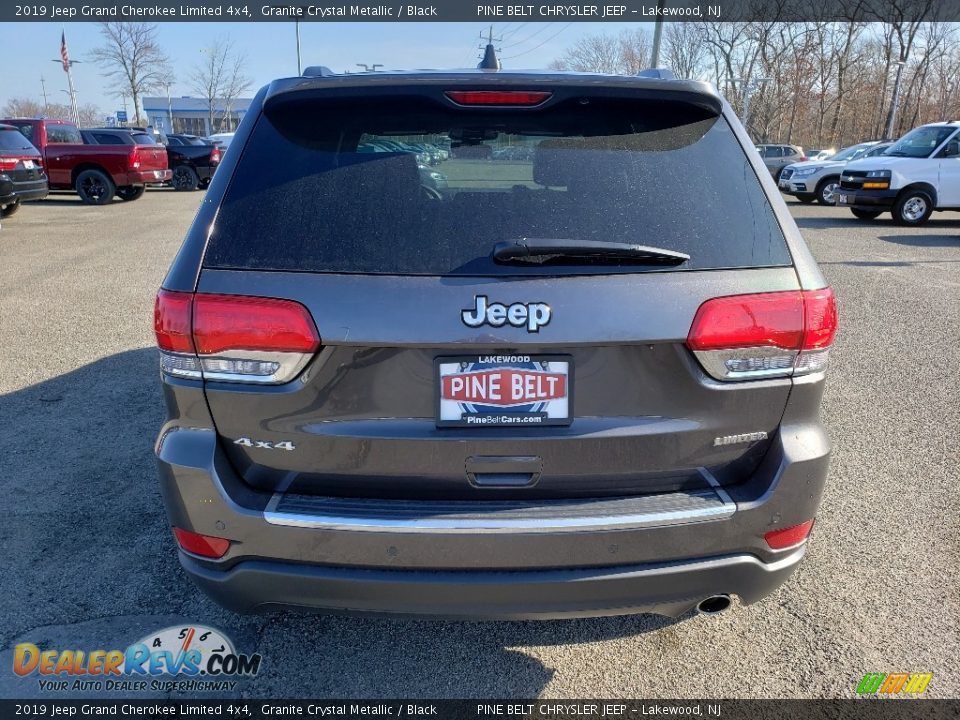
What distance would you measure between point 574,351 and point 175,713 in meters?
1.77

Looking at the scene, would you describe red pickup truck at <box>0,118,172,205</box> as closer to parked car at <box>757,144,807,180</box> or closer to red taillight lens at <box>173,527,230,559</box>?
red taillight lens at <box>173,527,230,559</box>

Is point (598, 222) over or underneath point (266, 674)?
over

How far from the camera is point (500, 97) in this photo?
6.75ft

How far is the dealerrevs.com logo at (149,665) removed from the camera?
2379mm

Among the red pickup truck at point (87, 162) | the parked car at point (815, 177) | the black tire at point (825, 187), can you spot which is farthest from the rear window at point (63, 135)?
the black tire at point (825, 187)

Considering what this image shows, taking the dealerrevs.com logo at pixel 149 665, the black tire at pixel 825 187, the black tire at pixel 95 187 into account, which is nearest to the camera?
the dealerrevs.com logo at pixel 149 665

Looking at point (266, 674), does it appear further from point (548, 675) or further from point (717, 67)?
point (717, 67)

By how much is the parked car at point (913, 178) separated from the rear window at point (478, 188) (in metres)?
15.4

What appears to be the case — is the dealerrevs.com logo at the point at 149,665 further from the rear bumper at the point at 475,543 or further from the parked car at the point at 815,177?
the parked car at the point at 815,177

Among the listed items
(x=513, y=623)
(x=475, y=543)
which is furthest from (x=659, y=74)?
(x=513, y=623)

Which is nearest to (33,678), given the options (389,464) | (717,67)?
(389,464)

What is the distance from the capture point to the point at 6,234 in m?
13.0

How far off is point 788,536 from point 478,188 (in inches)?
54.6

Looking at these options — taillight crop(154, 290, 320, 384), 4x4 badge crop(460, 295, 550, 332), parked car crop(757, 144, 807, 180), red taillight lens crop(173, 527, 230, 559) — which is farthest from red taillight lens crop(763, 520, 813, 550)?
parked car crop(757, 144, 807, 180)
